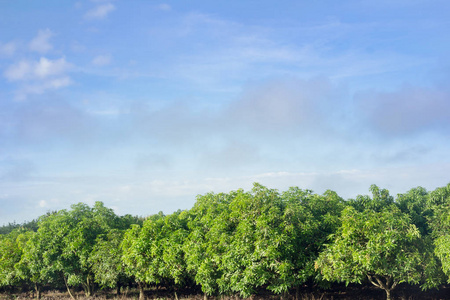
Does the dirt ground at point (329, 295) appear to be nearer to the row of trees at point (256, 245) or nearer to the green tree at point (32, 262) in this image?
the row of trees at point (256, 245)

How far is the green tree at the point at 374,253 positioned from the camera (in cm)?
2855

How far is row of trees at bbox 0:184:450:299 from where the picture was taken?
97.1 ft

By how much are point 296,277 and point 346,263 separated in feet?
15.3

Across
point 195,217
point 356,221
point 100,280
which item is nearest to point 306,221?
point 356,221

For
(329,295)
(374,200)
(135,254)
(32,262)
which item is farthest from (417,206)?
(32,262)

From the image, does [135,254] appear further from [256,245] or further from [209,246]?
[256,245]

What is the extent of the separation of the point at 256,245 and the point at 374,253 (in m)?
8.90

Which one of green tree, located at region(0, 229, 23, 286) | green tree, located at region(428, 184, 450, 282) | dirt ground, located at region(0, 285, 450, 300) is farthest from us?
green tree, located at region(0, 229, 23, 286)

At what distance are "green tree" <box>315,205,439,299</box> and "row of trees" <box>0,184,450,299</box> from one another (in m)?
0.08

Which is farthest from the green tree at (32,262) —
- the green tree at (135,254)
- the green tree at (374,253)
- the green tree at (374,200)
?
the green tree at (374,200)

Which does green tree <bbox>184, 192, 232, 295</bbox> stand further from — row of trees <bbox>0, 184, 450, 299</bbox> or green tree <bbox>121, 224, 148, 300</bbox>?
green tree <bbox>121, 224, 148, 300</bbox>

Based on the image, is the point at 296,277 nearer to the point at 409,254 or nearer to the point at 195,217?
the point at 409,254

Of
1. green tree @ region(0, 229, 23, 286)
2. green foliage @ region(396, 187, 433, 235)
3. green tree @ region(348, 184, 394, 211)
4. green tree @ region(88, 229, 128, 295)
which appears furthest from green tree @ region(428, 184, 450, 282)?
green tree @ region(0, 229, 23, 286)

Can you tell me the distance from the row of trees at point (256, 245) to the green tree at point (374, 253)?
0.28 ft
